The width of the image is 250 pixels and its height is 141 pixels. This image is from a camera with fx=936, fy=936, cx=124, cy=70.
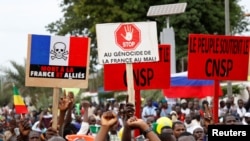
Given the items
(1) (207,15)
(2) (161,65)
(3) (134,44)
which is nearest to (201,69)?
(2) (161,65)

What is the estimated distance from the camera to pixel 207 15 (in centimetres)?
4606

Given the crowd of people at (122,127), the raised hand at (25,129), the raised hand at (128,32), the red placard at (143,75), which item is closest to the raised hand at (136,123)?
the crowd of people at (122,127)

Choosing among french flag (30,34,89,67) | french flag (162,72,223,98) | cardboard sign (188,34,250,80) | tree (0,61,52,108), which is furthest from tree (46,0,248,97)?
french flag (30,34,89,67)

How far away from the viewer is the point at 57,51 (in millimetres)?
11922

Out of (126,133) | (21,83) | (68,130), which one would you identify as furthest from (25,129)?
(21,83)

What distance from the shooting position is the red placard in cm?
1304

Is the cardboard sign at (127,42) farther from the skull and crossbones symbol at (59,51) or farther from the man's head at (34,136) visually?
the man's head at (34,136)

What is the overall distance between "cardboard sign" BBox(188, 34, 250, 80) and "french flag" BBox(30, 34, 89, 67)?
2.04m

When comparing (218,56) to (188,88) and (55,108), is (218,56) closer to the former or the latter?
(55,108)

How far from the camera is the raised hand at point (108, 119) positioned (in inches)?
272

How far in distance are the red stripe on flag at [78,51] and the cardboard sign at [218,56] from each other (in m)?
1.92

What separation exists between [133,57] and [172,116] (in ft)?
26.5

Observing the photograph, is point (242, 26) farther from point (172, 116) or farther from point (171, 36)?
point (172, 116)

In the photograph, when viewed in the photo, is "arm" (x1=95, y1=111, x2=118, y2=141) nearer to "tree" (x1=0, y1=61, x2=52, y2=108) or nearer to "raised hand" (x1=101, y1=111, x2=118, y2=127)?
"raised hand" (x1=101, y1=111, x2=118, y2=127)
